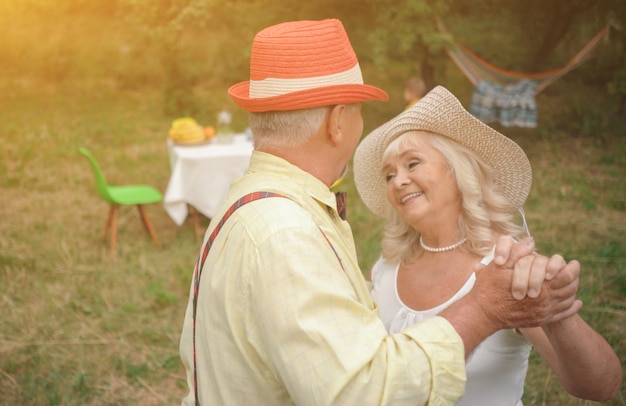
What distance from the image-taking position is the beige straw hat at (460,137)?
7.27 feet

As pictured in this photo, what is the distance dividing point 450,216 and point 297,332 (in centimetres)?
127

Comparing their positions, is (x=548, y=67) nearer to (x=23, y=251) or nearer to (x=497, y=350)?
(x=23, y=251)

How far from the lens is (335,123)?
1.53 meters

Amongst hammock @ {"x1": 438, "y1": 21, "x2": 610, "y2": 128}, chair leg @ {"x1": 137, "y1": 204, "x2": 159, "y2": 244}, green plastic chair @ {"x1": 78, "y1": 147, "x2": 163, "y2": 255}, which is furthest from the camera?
hammock @ {"x1": 438, "y1": 21, "x2": 610, "y2": 128}

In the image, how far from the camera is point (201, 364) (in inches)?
57.3

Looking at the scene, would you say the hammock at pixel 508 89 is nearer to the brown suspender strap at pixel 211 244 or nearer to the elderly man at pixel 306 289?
the elderly man at pixel 306 289

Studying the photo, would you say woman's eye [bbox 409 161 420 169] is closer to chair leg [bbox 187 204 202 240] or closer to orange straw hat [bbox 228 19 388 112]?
orange straw hat [bbox 228 19 388 112]

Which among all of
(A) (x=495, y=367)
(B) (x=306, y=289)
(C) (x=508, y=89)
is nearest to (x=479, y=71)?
(C) (x=508, y=89)

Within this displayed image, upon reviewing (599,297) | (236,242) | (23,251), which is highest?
(236,242)

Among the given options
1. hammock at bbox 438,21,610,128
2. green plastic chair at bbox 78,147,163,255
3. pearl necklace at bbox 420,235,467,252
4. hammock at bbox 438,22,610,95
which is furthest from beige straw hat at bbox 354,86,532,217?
hammock at bbox 438,22,610,95

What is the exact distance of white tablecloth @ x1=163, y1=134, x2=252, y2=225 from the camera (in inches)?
246

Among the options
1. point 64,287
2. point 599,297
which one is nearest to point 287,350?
point 599,297

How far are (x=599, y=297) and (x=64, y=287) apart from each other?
13.9 feet

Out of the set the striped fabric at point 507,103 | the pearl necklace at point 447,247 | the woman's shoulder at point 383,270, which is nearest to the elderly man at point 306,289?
the pearl necklace at point 447,247
